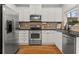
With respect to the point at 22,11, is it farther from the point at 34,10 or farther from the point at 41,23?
the point at 41,23

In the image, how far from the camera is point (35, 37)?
5.85 metres

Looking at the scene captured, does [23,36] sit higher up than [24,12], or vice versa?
[24,12]

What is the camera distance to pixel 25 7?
247 inches

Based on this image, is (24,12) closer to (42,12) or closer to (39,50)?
(42,12)

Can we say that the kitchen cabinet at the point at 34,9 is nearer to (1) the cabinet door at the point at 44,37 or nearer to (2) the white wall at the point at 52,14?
(2) the white wall at the point at 52,14

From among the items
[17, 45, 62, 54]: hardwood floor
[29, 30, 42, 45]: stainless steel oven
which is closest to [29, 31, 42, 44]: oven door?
[29, 30, 42, 45]: stainless steel oven

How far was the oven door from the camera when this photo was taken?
5.83m

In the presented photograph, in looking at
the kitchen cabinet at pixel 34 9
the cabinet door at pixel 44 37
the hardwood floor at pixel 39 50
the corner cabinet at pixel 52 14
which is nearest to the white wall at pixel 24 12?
the kitchen cabinet at pixel 34 9

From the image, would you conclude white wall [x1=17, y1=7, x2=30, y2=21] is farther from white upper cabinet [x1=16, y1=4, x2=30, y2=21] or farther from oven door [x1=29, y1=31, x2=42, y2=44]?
oven door [x1=29, y1=31, x2=42, y2=44]

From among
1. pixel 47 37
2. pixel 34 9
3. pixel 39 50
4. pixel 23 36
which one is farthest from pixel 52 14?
pixel 39 50

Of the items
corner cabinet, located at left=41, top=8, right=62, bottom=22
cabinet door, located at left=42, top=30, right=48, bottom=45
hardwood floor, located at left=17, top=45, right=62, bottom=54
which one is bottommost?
hardwood floor, located at left=17, top=45, right=62, bottom=54

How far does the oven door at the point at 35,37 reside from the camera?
583cm
